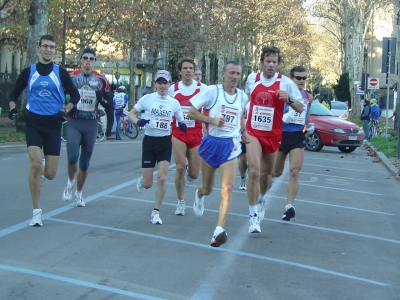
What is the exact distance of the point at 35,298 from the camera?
5.48 m

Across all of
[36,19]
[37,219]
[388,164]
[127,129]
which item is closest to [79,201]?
[37,219]

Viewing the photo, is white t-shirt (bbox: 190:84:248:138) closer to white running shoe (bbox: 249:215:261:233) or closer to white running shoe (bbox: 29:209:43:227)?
white running shoe (bbox: 249:215:261:233)

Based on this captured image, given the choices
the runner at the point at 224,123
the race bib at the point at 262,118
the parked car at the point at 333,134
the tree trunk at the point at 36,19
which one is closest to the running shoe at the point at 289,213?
the race bib at the point at 262,118

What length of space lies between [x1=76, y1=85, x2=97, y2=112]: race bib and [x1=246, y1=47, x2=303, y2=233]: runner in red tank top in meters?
2.13

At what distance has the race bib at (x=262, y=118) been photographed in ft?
28.5

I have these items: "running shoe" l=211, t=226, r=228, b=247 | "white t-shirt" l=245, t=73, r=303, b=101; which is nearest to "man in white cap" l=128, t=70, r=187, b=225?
"white t-shirt" l=245, t=73, r=303, b=101

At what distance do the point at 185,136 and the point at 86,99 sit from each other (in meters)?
1.38

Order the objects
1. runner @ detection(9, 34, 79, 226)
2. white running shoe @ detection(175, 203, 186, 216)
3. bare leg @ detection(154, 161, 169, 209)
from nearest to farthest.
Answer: runner @ detection(9, 34, 79, 226)
bare leg @ detection(154, 161, 169, 209)
white running shoe @ detection(175, 203, 186, 216)

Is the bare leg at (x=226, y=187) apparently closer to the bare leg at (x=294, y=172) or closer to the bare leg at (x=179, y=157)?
the bare leg at (x=179, y=157)

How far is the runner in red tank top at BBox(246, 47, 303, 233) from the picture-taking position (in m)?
8.41

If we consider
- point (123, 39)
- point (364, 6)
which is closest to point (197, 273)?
point (123, 39)

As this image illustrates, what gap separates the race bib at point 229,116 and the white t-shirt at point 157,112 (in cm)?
148

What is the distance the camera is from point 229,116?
779 centimetres

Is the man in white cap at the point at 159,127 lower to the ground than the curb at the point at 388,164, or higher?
higher
